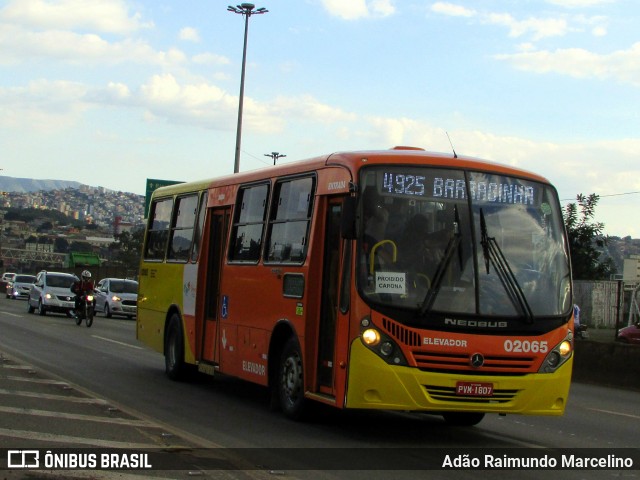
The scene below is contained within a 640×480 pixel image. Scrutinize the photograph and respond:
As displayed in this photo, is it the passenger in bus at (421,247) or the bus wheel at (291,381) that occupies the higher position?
the passenger in bus at (421,247)

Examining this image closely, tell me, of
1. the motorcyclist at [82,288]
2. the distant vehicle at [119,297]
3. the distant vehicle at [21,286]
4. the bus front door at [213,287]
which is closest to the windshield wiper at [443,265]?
the bus front door at [213,287]

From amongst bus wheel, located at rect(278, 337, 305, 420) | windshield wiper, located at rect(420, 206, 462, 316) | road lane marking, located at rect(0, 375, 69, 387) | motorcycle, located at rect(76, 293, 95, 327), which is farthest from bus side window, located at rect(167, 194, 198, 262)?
motorcycle, located at rect(76, 293, 95, 327)

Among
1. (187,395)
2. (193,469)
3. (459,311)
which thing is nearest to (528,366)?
(459,311)

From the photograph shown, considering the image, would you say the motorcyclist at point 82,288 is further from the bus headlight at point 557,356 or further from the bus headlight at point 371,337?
the bus headlight at point 557,356

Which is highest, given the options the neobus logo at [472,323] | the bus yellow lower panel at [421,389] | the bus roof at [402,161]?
the bus roof at [402,161]

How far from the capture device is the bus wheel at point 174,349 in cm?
1653

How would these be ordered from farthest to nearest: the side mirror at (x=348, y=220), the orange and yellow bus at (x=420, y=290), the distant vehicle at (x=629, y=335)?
1. the distant vehicle at (x=629, y=335)
2. the side mirror at (x=348, y=220)
3. the orange and yellow bus at (x=420, y=290)

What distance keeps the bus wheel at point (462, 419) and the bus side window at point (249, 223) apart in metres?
3.07

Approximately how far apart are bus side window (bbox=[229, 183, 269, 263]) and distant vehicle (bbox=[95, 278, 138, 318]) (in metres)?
28.3

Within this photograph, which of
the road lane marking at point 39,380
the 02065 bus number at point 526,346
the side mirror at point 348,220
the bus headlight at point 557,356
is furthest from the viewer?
the road lane marking at point 39,380

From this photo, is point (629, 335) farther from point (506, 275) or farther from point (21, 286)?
point (21, 286)

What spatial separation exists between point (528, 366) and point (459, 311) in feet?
3.03

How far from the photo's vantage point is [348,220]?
35.8ft

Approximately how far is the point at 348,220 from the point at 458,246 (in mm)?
1134
